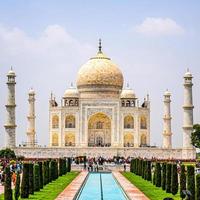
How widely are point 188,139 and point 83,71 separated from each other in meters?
9.78

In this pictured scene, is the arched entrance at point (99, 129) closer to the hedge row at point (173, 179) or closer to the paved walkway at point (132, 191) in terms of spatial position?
the hedge row at point (173, 179)

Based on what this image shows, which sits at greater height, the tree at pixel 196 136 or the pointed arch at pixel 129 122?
the pointed arch at pixel 129 122

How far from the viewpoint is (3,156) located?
38969 millimetres

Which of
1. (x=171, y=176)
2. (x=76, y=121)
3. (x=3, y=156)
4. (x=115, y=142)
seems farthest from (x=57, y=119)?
(x=171, y=176)

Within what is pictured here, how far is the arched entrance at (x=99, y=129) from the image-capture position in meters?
45.4

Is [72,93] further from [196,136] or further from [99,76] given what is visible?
[196,136]

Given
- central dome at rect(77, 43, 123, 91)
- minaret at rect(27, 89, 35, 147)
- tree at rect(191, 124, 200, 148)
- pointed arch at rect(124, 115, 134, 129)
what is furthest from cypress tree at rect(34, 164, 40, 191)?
central dome at rect(77, 43, 123, 91)

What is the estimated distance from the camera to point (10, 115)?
4234 centimetres

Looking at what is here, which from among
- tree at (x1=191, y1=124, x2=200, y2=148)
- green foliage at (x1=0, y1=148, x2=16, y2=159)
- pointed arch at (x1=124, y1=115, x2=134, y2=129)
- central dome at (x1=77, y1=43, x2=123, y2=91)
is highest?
central dome at (x1=77, y1=43, x2=123, y2=91)

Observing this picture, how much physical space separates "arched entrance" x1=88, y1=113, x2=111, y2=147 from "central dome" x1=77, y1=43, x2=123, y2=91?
2.09m

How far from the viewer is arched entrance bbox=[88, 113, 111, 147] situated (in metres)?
45.4

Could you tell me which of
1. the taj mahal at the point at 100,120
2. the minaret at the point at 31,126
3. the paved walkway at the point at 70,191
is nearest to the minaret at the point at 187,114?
the taj mahal at the point at 100,120

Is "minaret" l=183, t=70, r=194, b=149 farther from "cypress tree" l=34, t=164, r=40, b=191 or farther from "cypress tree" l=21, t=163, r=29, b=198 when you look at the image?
"cypress tree" l=21, t=163, r=29, b=198

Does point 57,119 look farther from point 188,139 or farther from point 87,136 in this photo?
point 188,139
